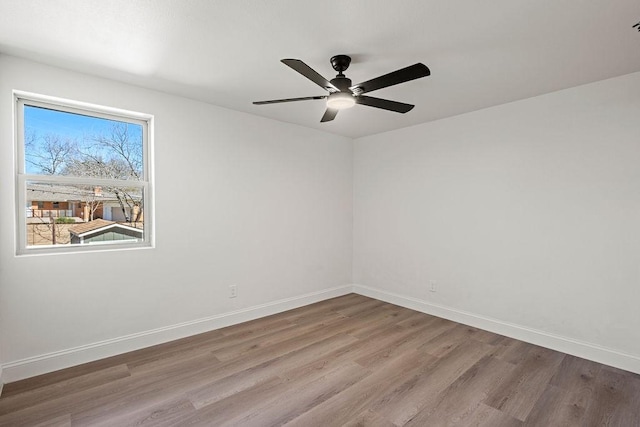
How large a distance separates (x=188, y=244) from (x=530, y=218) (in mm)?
3454

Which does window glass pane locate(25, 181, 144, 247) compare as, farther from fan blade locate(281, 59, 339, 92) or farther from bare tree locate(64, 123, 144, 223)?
fan blade locate(281, 59, 339, 92)

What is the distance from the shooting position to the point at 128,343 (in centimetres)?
280

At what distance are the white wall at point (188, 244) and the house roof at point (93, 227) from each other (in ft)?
0.80

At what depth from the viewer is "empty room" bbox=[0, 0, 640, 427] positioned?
196 centimetres

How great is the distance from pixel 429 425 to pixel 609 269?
213 cm

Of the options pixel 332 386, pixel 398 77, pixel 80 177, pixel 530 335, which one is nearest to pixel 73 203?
pixel 80 177

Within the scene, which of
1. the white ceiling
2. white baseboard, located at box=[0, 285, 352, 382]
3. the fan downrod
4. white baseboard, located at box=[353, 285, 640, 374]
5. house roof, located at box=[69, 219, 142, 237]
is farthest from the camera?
house roof, located at box=[69, 219, 142, 237]

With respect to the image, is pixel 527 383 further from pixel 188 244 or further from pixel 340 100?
pixel 188 244

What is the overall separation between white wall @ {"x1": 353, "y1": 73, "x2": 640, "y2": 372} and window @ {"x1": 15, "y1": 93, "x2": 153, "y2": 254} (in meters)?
3.07

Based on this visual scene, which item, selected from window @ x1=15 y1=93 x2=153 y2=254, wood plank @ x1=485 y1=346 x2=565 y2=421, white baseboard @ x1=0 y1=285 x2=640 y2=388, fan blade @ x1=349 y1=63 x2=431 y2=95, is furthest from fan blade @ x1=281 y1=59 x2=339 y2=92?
white baseboard @ x1=0 y1=285 x2=640 y2=388

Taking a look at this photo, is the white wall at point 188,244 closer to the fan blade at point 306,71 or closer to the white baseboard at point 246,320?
the white baseboard at point 246,320

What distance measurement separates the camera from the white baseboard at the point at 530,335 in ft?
8.49

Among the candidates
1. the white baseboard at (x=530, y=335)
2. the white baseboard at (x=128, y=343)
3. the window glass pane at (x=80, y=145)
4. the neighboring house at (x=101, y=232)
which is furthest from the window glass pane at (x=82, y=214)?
the white baseboard at (x=530, y=335)

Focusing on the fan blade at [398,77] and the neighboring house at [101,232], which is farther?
the neighboring house at [101,232]
